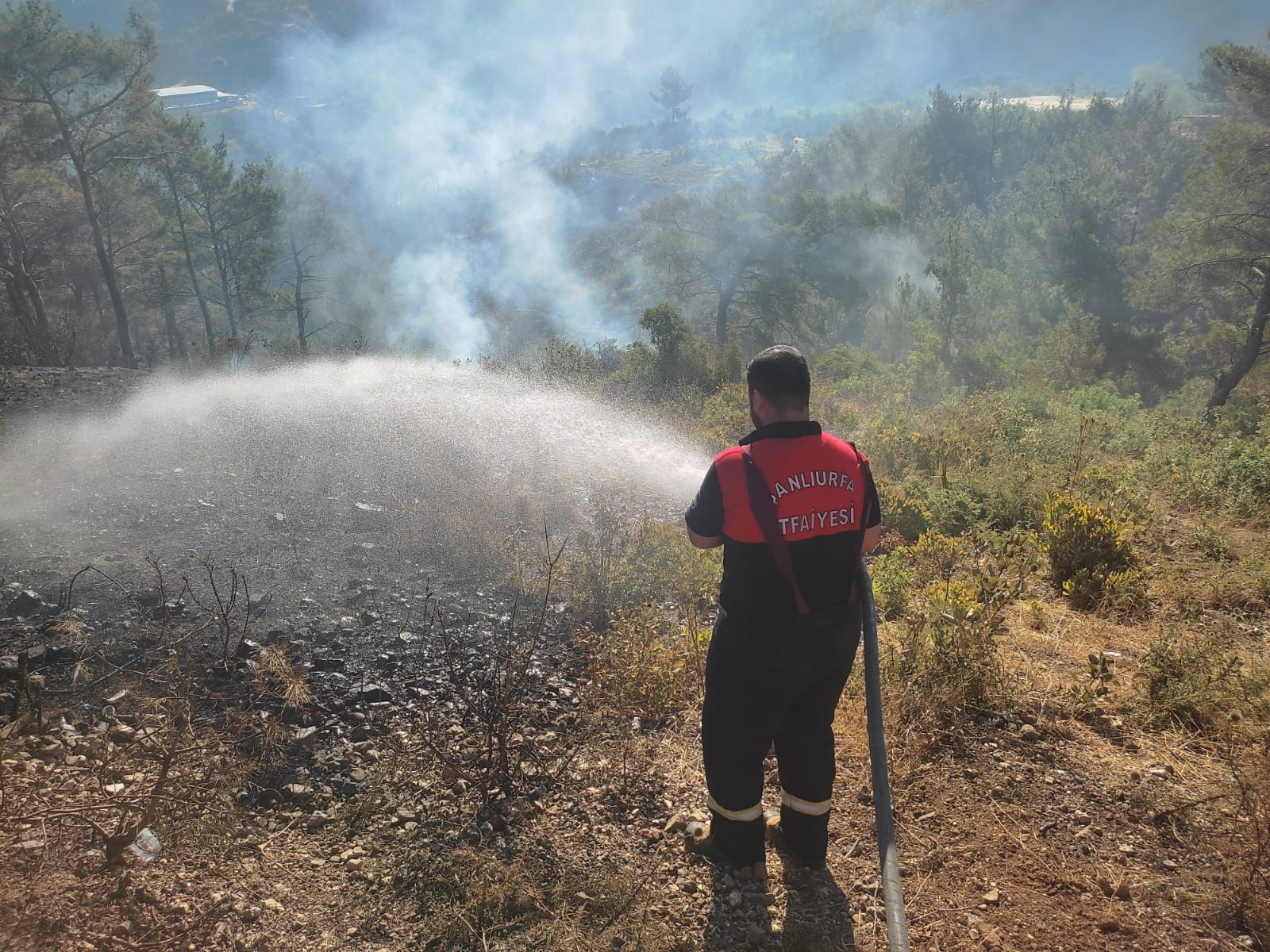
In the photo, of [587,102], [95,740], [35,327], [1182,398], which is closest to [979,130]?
[1182,398]

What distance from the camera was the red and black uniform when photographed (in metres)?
2.44

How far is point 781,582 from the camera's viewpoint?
246 cm

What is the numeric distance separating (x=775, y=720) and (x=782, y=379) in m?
1.30

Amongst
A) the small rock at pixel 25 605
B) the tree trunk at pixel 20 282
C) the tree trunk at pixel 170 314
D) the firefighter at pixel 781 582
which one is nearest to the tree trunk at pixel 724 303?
the tree trunk at pixel 20 282

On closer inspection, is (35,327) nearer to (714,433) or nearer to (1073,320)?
(714,433)

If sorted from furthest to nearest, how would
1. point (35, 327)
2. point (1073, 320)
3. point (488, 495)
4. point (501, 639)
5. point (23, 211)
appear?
point (1073, 320) → point (23, 211) → point (35, 327) → point (488, 495) → point (501, 639)

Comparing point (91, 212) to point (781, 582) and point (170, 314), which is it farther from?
point (781, 582)

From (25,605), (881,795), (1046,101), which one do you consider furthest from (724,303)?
(1046,101)

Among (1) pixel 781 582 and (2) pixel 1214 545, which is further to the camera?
(2) pixel 1214 545

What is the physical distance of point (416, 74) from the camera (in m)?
97.1

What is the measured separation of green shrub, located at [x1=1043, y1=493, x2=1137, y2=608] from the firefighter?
140 inches

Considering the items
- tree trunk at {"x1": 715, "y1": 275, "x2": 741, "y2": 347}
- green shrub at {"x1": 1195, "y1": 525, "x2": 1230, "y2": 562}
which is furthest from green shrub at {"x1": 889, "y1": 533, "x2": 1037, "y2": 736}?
tree trunk at {"x1": 715, "y1": 275, "x2": 741, "y2": 347}

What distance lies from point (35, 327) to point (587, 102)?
107 meters

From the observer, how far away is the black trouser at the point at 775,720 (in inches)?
98.4
